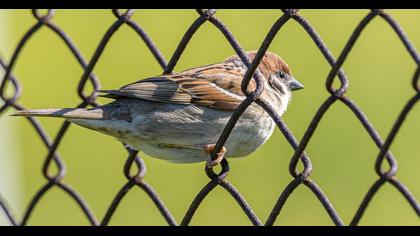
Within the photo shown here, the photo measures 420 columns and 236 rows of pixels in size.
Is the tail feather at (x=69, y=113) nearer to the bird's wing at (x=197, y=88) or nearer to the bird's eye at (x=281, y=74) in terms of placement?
the bird's wing at (x=197, y=88)

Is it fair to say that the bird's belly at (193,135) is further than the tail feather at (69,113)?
Yes

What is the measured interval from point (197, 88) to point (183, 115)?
0.29 ft

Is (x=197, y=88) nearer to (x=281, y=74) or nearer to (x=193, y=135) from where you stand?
(x=193, y=135)

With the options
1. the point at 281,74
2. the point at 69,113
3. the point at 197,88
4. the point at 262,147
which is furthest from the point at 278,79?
the point at 262,147

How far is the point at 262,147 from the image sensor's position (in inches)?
178

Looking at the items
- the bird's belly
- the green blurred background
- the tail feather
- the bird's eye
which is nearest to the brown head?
the bird's eye

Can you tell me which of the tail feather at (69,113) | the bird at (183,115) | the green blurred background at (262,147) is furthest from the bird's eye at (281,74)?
the green blurred background at (262,147)

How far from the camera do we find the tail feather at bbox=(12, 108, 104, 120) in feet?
8.68

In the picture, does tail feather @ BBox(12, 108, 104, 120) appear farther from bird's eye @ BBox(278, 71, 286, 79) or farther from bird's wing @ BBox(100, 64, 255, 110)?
bird's eye @ BBox(278, 71, 286, 79)

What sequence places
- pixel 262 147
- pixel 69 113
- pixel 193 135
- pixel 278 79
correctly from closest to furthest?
pixel 69 113 → pixel 193 135 → pixel 278 79 → pixel 262 147

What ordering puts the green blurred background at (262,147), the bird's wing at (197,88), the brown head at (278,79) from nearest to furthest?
the bird's wing at (197,88) < the brown head at (278,79) < the green blurred background at (262,147)

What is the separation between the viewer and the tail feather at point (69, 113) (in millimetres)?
2645
